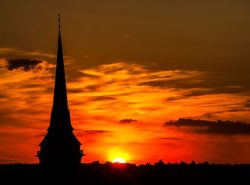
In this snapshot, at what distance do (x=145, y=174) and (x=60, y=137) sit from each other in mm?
34862

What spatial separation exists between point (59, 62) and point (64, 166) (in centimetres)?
958

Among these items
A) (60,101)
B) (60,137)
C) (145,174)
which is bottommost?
(60,137)

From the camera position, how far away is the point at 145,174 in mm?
122000

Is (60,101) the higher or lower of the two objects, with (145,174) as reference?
higher

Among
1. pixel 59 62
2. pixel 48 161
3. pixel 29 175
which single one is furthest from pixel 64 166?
pixel 29 175

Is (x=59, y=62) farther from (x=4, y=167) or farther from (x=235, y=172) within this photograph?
(x=235, y=172)

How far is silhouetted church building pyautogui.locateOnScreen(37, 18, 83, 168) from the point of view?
290 ft

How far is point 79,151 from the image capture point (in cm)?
8994

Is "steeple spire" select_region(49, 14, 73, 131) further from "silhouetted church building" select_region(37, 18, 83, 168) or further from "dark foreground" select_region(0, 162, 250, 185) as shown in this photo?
"dark foreground" select_region(0, 162, 250, 185)

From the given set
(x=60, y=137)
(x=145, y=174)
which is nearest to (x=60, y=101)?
(x=60, y=137)

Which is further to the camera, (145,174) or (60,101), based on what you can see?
(145,174)

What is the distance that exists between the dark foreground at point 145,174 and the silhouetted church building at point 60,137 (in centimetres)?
824

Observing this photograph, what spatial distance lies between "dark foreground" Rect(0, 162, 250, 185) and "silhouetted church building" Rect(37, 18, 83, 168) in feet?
27.0

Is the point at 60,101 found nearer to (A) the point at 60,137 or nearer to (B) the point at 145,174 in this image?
(A) the point at 60,137
